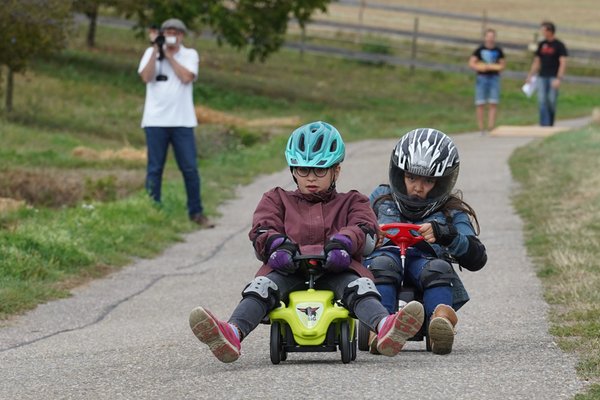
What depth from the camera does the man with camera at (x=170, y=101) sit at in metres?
14.8

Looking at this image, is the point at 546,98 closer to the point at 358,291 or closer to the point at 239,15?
the point at 239,15

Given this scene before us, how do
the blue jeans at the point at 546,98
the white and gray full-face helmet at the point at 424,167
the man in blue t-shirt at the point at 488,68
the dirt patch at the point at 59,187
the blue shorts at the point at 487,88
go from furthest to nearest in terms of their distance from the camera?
1. the blue jeans at the point at 546,98
2. the blue shorts at the point at 487,88
3. the man in blue t-shirt at the point at 488,68
4. the dirt patch at the point at 59,187
5. the white and gray full-face helmet at the point at 424,167

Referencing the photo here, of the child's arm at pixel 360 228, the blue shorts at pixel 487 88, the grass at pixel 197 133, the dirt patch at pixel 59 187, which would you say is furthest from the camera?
the blue shorts at pixel 487 88

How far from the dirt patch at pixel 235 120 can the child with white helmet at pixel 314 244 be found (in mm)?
19674

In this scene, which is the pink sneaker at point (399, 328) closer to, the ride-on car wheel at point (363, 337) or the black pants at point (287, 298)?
the black pants at point (287, 298)

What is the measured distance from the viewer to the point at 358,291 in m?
7.24

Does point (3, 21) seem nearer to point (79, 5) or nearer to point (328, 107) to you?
point (79, 5)

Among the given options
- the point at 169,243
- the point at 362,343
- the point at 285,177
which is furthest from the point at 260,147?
the point at 362,343

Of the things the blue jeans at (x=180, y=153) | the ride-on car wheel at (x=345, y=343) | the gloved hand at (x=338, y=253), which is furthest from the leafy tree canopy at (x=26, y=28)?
the ride-on car wheel at (x=345, y=343)

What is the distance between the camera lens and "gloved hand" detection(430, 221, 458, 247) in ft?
25.4

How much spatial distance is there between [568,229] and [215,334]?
23.2 ft

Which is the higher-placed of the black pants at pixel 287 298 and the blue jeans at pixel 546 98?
the black pants at pixel 287 298

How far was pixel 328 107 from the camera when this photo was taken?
113ft

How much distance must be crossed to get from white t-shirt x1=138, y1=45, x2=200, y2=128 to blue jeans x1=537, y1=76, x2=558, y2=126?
12590mm
